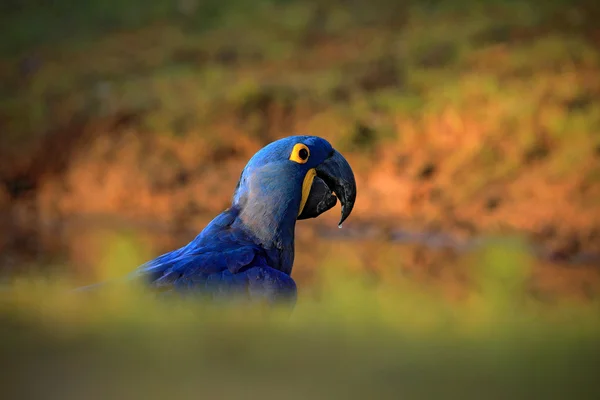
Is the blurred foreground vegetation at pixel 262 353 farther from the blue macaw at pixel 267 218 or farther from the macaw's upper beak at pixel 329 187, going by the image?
the macaw's upper beak at pixel 329 187

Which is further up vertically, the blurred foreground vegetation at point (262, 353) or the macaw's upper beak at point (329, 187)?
the macaw's upper beak at point (329, 187)

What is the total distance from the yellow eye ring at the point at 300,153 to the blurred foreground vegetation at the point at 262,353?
359 centimetres

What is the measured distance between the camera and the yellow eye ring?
4.76m

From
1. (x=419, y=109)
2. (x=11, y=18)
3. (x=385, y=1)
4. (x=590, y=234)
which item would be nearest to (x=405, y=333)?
(x=590, y=234)

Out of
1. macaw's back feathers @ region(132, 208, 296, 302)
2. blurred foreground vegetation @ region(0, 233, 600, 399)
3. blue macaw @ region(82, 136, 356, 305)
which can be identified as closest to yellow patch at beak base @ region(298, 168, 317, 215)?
blue macaw @ region(82, 136, 356, 305)

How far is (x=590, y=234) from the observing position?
14.2 meters

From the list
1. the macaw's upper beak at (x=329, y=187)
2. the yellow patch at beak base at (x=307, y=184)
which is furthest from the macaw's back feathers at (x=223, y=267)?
the macaw's upper beak at (x=329, y=187)

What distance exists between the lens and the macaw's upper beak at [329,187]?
16.3 feet

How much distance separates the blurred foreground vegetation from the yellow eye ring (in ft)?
11.8

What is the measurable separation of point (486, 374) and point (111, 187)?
21.5 metres

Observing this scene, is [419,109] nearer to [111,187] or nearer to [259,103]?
[259,103]

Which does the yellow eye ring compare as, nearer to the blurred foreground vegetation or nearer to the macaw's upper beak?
the macaw's upper beak

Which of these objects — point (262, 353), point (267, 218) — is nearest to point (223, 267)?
point (267, 218)

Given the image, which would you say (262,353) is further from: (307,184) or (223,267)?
(307,184)
